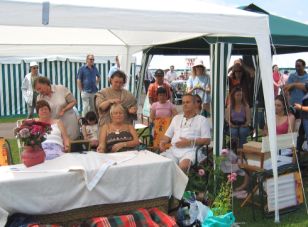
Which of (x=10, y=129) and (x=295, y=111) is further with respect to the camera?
(x=10, y=129)

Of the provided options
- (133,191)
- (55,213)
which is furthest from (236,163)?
(55,213)

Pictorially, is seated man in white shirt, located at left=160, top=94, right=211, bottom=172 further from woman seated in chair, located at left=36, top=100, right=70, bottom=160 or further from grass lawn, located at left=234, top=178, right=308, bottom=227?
woman seated in chair, located at left=36, top=100, right=70, bottom=160

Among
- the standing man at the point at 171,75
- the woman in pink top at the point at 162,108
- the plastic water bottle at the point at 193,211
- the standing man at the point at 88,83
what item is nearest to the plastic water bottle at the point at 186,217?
the plastic water bottle at the point at 193,211

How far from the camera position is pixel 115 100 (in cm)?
464

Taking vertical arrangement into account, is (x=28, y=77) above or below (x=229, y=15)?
below

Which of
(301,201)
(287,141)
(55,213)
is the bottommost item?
(301,201)

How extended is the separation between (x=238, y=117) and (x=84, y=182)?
10.3 ft

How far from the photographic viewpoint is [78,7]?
9.44 feet

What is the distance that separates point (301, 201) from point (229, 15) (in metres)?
2.02

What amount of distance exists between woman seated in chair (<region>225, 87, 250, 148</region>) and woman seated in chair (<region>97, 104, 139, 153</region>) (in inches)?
71.7

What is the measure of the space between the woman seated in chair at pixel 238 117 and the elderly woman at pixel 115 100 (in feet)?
4.88

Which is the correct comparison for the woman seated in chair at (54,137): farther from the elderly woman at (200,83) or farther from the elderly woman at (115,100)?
the elderly woman at (200,83)

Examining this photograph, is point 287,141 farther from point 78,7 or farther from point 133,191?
point 78,7

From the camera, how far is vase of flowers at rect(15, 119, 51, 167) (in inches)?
116
